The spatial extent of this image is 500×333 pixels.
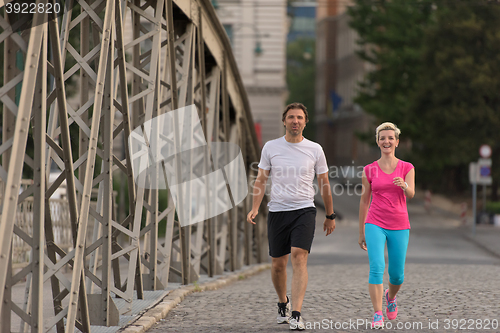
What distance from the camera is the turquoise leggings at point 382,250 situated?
6.01 metres

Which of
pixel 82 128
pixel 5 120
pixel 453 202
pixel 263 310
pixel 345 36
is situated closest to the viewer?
pixel 5 120

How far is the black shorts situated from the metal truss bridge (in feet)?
4.28

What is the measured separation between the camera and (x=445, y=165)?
132ft

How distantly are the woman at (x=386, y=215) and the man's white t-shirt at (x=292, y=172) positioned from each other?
0.46 m

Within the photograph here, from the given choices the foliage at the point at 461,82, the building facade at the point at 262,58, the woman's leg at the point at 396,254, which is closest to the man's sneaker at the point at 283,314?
the woman's leg at the point at 396,254

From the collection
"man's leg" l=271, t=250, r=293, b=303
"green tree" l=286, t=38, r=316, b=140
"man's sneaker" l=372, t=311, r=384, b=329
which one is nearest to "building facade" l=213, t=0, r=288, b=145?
"man's leg" l=271, t=250, r=293, b=303

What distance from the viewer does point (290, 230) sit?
6.14 metres

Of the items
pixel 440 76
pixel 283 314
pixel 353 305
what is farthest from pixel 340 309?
pixel 440 76

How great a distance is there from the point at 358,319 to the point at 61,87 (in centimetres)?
304

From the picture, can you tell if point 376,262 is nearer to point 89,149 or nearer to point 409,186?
point 409,186

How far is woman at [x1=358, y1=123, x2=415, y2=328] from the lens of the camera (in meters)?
6.02

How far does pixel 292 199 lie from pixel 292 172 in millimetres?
213

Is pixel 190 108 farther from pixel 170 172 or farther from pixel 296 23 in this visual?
pixel 296 23

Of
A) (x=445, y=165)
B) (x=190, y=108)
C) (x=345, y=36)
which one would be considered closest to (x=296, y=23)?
(x=345, y=36)
